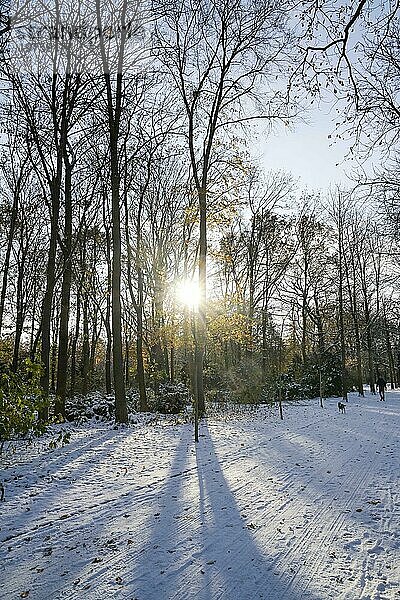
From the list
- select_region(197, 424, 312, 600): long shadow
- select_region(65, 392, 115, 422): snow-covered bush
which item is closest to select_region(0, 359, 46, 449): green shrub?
select_region(197, 424, 312, 600): long shadow

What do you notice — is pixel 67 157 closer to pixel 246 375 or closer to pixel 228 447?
pixel 228 447

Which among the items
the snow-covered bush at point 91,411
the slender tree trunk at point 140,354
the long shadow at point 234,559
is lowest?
the long shadow at point 234,559

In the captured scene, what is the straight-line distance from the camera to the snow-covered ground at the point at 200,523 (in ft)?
12.5

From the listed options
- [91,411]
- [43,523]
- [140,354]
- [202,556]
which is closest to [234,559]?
[202,556]

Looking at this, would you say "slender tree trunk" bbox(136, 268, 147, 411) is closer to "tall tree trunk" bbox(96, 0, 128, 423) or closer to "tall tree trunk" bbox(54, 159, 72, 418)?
"tall tree trunk" bbox(54, 159, 72, 418)

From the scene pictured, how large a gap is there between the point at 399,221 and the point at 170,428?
400 inches

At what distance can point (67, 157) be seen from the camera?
48.3 feet

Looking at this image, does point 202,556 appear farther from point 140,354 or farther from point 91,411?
point 140,354

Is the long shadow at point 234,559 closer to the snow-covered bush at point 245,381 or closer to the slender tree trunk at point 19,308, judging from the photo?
the snow-covered bush at point 245,381

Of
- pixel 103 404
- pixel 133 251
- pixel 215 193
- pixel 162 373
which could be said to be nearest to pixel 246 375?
pixel 162 373

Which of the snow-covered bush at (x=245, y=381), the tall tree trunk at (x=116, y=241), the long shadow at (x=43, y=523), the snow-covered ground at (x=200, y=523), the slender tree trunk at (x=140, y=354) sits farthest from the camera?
the snow-covered bush at (x=245, y=381)

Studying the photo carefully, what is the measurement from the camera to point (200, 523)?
526cm

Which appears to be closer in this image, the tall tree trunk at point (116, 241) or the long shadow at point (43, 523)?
the long shadow at point (43, 523)

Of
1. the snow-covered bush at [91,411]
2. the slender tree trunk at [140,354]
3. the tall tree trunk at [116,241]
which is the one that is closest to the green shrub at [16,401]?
the tall tree trunk at [116,241]
